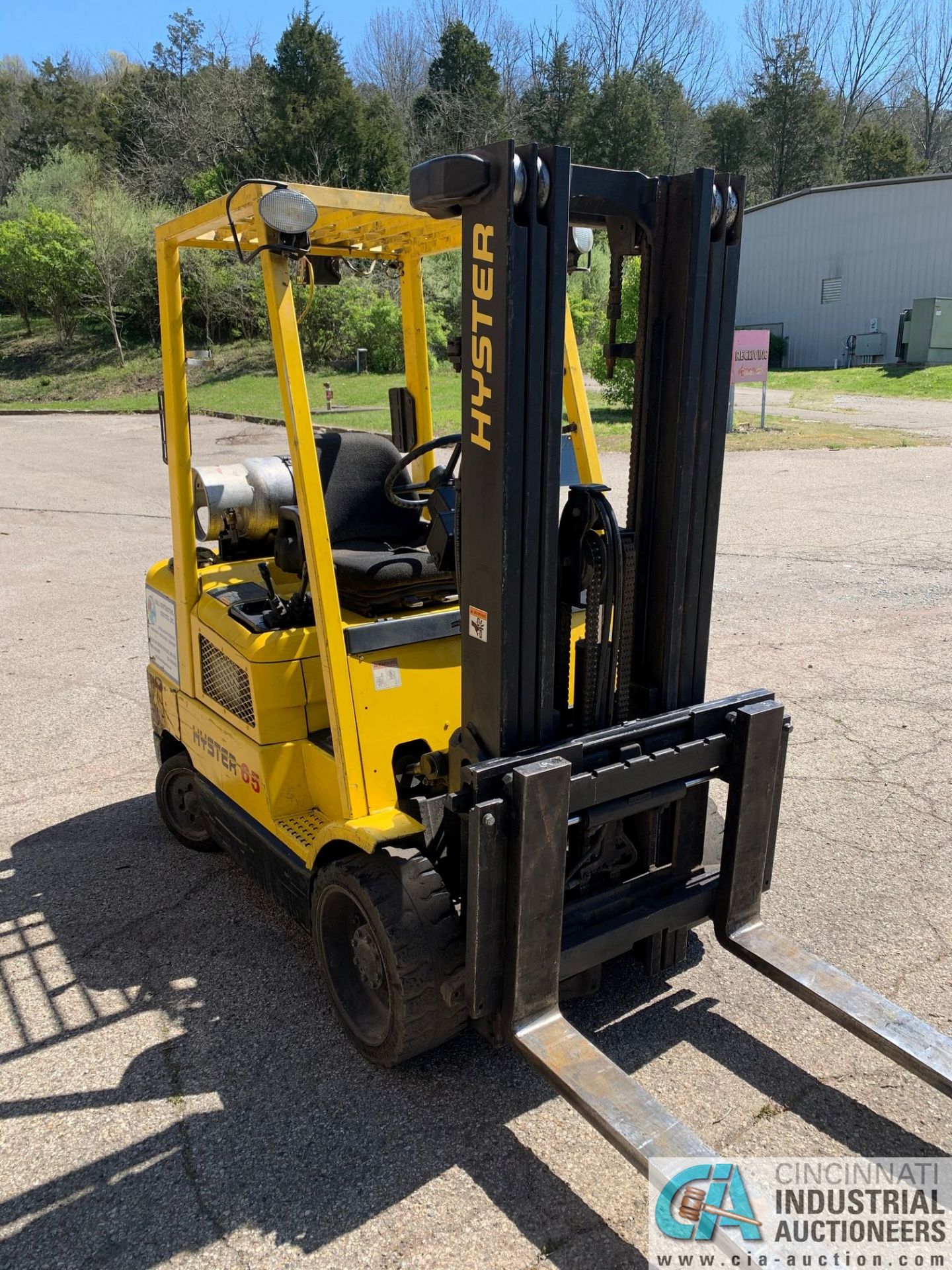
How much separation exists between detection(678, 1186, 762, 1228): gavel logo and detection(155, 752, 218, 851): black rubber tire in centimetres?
270

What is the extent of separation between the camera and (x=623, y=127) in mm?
54125

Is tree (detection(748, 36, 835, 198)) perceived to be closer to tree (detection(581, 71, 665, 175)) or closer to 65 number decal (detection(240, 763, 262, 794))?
tree (detection(581, 71, 665, 175))

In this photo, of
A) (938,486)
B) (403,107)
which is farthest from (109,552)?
(403,107)

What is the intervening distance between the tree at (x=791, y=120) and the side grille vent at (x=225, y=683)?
219ft

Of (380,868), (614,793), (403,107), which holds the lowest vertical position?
(380,868)

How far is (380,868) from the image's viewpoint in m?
2.99

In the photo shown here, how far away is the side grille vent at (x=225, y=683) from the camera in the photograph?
368 centimetres

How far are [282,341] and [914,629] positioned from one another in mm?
6582

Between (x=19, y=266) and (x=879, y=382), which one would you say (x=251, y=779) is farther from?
(x=19, y=266)

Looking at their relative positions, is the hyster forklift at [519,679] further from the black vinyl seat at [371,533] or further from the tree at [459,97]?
the tree at [459,97]

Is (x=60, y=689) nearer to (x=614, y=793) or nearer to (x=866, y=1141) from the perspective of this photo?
(x=614, y=793)

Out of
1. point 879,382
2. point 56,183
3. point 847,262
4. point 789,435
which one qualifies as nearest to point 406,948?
point 789,435

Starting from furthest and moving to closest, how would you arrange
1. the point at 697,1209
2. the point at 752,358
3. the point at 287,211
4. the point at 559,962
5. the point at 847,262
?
the point at 847,262, the point at 752,358, the point at 287,211, the point at 559,962, the point at 697,1209

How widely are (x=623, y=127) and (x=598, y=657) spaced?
194 feet
